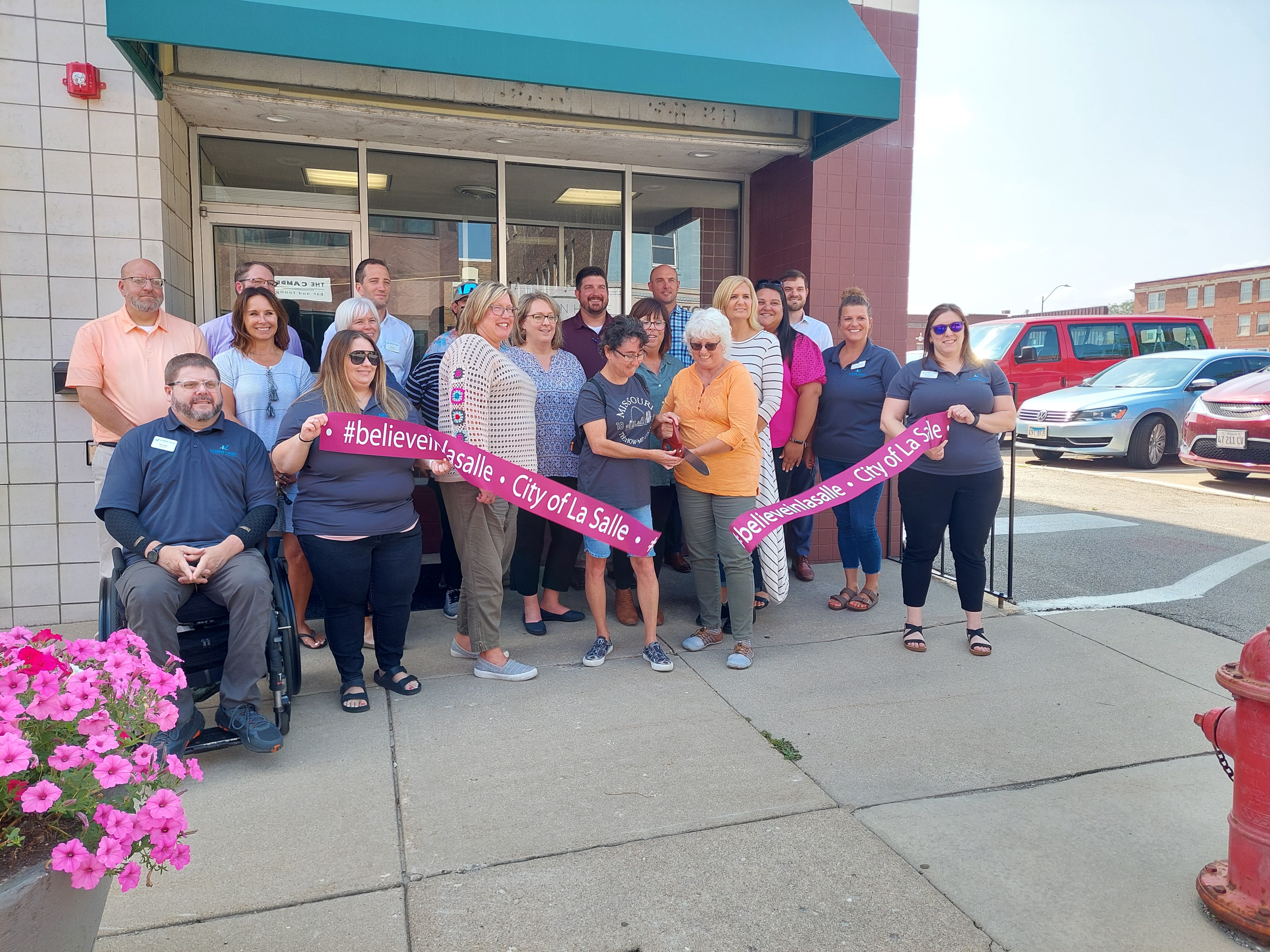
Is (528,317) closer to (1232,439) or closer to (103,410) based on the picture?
(103,410)

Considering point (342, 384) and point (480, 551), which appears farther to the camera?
point (480, 551)

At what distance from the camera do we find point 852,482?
16.7ft

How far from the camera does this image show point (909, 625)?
205 inches

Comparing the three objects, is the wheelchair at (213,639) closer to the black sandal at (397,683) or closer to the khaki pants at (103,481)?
the black sandal at (397,683)

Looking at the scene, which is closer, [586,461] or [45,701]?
[45,701]

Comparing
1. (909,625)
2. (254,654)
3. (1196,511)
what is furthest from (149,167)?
(1196,511)

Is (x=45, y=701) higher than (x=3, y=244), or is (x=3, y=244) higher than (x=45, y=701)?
(x=3, y=244)

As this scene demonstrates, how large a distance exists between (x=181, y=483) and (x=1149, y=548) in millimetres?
7620

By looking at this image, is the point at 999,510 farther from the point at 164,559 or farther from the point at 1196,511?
the point at 164,559

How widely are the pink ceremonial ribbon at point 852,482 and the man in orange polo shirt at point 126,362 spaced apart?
309 cm

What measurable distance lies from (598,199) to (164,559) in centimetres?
498

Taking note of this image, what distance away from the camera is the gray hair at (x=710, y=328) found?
474 centimetres

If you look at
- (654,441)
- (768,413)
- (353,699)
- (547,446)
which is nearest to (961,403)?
(768,413)

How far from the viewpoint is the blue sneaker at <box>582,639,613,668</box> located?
4.86 meters
